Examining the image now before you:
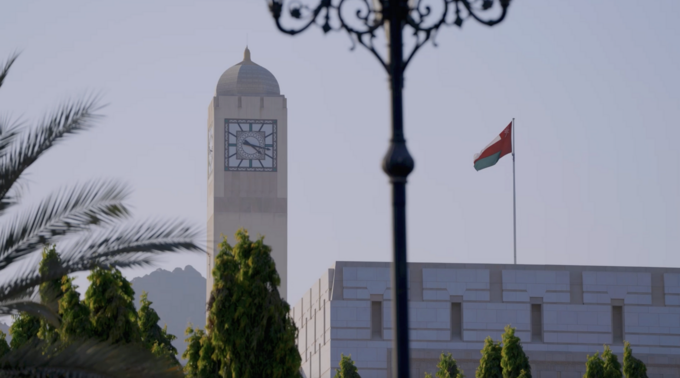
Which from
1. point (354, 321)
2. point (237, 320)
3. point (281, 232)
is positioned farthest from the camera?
point (281, 232)

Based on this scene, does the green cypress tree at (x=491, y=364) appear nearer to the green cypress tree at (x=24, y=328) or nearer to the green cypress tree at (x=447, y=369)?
the green cypress tree at (x=447, y=369)

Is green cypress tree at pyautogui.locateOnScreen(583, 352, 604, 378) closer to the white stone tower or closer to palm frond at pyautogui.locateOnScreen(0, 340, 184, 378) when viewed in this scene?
palm frond at pyautogui.locateOnScreen(0, 340, 184, 378)

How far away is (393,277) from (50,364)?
467 cm

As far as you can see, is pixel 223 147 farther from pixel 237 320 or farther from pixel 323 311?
pixel 237 320

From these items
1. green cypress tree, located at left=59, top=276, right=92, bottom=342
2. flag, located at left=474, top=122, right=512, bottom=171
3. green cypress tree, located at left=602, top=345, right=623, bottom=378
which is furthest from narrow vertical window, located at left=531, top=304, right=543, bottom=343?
green cypress tree, located at left=59, top=276, right=92, bottom=342

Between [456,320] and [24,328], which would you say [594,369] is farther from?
[24,328]

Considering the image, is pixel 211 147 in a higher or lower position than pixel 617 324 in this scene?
higher

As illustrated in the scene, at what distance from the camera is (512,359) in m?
36.9

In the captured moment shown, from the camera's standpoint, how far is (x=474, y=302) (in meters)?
49.2

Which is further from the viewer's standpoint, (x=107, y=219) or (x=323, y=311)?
(x=323, y=311)

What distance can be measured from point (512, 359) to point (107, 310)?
16.9 meters

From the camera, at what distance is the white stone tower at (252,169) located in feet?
282

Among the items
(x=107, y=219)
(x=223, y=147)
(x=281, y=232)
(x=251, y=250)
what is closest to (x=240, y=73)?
(x=223, y=147)

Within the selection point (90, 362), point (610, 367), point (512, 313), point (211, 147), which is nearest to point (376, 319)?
point (512, 313)
